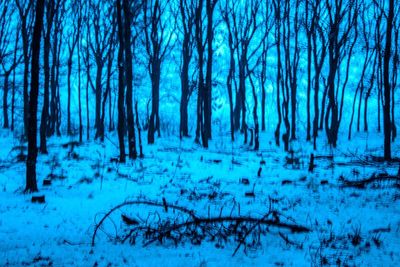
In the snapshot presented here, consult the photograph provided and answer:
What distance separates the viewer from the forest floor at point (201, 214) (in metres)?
3.57

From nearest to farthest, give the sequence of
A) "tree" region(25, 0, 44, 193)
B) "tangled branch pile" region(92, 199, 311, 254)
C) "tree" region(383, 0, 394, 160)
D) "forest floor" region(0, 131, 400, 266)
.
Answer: "forest floor" region(0, 131, 400, 266)
"tangled branch pile" region(92, 199, 311, 254)
"tree" region(25, 0, 44, 193)
"tree" region(383, 0, 394, 160)

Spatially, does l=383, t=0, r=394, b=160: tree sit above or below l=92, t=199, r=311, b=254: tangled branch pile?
above

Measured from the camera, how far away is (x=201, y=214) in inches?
205

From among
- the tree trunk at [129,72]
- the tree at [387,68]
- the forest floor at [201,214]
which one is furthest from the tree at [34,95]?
the tree at [387,68]

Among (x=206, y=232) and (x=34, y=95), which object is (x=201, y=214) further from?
(x=34, y=95)

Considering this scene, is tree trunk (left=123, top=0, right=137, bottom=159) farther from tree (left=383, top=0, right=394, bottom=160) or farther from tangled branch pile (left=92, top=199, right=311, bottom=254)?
tree (left=383, top=0, right=394, bottom=160)

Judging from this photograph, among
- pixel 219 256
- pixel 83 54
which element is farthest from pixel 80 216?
pixel 83 54

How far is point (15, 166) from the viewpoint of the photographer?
9.57 m

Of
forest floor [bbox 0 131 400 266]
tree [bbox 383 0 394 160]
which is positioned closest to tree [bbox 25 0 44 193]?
forest floor [bbox 0 131 400 266]

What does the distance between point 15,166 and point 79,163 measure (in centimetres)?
166

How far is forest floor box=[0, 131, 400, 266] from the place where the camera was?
357 cm

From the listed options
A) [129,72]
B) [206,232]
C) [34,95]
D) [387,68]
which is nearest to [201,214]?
[206,232]

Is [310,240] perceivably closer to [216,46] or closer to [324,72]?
[216,46]

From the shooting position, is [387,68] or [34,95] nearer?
[34,95]
